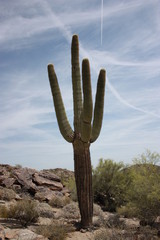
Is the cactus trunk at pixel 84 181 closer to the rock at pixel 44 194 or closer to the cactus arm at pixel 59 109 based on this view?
the cactus arm at pixel 59 109

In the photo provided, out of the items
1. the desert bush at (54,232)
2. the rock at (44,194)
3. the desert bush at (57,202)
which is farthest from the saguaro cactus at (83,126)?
the rock at (44,194)

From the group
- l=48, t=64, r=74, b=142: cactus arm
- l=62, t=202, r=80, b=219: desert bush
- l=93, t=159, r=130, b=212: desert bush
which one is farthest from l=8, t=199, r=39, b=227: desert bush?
l=93, t=159, r=130, b=212: desert bush

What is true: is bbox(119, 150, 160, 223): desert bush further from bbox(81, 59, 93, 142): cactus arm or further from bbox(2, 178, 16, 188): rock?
bbox(2, 178, 16, 188): rock

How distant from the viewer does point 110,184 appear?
17578mm

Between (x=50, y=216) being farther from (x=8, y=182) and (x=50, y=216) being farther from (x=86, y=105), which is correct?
(x=8, y=182)

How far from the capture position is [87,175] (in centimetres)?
1055

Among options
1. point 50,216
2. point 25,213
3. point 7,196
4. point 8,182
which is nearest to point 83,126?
point 25,213

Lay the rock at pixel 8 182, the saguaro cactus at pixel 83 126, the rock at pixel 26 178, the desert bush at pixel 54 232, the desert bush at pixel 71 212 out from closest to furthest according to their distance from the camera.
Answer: the desert bush at pixel 54 232 < the saguaro cactus at pixel 83 126 < the desert bush at pixel 71 212 < the rock at pixel 8 182 < the rock at pixel 26 178

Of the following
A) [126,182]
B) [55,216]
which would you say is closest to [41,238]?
[55,216]

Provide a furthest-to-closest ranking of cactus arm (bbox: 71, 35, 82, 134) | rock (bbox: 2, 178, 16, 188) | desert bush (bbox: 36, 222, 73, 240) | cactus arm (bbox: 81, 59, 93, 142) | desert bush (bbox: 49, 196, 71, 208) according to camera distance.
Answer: rock (bbox: 2, 178, 16, 188)
desert bush (bbox: 49, 196, 71, 208)
cactus arm (bbox: 71, 35, 82, 134)
cactus arm (bbox: 81, 59, 93, 142)
desert bush (bbox: 36, 222, 73, 240)

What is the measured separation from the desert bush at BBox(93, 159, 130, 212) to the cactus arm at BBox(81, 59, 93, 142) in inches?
321

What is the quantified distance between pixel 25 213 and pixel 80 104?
514 centimetres

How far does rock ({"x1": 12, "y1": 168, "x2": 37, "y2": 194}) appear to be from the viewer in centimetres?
1879

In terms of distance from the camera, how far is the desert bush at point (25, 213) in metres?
11.1
